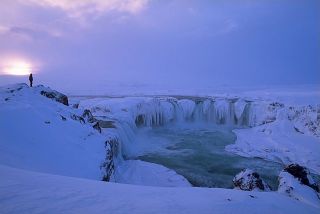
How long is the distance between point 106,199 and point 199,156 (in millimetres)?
16205

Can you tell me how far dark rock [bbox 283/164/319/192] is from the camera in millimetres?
9789

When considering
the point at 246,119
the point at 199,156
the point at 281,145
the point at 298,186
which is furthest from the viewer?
the point at 246,119

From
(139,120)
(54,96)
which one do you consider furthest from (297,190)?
(139,120)

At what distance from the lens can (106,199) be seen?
4.36 metres

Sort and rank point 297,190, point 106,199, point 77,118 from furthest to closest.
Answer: point 77,118, point 297,190, point 106,199

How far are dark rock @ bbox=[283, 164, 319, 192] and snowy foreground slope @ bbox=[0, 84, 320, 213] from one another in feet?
1.17

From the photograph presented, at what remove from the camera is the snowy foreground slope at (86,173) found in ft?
13.6

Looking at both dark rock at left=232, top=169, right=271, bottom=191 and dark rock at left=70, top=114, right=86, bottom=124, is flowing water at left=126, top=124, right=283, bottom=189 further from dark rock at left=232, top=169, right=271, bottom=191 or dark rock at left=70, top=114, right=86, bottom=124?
dark rock at left=70, top=114, right=86, bottom=124

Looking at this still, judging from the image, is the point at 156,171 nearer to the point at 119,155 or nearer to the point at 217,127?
the point at 119,155

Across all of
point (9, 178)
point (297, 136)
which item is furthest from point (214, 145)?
point (9, 178)

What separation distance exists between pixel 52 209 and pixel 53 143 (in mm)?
6725

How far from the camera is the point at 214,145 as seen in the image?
23.6 m

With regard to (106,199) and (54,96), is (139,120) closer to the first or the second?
(54,96)

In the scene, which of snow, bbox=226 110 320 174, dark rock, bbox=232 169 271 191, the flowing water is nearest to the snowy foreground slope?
snow, bbox=226 110 320 174
